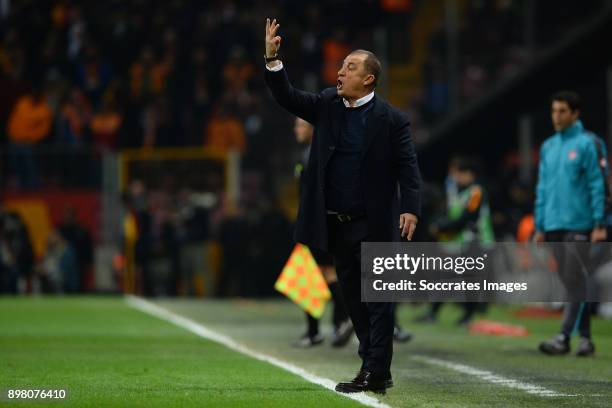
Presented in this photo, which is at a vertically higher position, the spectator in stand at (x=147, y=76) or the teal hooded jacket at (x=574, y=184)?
the spectator in stand at (x=147, y=76)

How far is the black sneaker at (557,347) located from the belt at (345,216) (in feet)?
13.1

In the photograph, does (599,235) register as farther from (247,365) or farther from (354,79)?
(354,79)

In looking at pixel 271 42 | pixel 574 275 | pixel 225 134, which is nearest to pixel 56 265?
pixel 225 134

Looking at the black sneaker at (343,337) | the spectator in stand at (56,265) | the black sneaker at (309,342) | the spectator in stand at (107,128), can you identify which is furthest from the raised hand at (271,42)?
the spectator in stand at (107,128)

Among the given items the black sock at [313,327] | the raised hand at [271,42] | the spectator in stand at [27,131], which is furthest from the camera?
the spectator in stand at [27,131]

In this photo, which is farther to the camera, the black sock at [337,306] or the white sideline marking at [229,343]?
the black sock at [337,306]

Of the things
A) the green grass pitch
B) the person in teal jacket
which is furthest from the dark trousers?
the green grass pitch

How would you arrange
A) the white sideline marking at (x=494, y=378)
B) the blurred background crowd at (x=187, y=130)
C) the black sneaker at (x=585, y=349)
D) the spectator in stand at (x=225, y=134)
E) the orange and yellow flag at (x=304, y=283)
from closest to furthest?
1. the white sideline marking at (x=494, y=378)
2. the black sneaker at (x=585, y=349)
3. the orange and yellow flag at (x=304, y=283)
4. the blurred background crowd at (x=187, y=130)
5. the spectator in stand at (x=225, y=134)

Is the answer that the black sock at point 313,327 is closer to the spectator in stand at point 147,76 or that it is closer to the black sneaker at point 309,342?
the black sneaker at point 309,342

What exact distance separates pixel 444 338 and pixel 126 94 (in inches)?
560

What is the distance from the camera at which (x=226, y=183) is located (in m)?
26.8

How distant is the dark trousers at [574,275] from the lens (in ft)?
36.2

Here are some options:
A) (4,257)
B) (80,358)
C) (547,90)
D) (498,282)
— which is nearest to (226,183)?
(4,257)

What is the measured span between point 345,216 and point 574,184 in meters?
3.98
